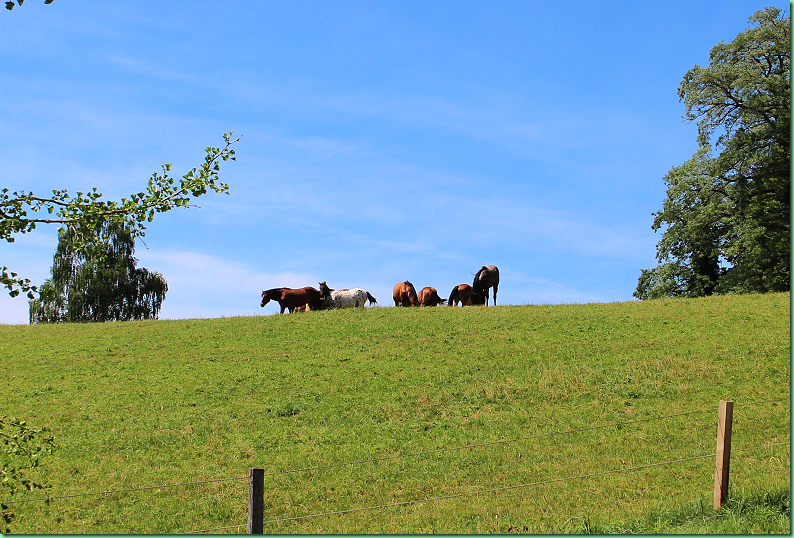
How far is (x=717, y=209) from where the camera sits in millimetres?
38500

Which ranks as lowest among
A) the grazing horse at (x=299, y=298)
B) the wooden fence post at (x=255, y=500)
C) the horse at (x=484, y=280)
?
the wooden fence post at (x=255, y=500)

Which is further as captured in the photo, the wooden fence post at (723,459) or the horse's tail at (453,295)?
the horse's tail at (453,295)

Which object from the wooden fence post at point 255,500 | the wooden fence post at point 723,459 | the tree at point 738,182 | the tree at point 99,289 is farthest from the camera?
the tree at point 99,289

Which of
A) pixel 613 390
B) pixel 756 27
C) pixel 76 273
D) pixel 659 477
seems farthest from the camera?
pixel 76 273

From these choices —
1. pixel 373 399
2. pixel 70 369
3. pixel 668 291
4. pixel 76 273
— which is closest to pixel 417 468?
pixel 373 399

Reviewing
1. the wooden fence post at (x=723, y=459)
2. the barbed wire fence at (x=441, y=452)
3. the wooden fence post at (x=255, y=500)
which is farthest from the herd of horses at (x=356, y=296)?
the wooden fence post at (x=255, y=500)

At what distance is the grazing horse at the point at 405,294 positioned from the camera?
3825 centimetres

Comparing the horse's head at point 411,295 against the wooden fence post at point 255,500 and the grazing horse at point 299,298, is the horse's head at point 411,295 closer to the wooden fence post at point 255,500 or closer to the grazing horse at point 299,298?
the grazing horse at point 299,298

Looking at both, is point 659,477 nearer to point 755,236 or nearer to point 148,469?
point 148,469

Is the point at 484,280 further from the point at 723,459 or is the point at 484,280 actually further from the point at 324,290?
the point at 723,459

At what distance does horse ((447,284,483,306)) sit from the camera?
121 feet

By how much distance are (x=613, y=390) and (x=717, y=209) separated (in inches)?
945

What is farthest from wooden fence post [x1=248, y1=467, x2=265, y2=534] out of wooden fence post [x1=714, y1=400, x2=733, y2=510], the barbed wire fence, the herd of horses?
the herd of horses

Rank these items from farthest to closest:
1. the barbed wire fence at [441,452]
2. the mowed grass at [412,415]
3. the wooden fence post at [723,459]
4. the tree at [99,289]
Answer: the tree at [99,289]
the mowed grass at [412,415]
the barbed wire fence at [441,452]
the wooden fence post at [723,459]
